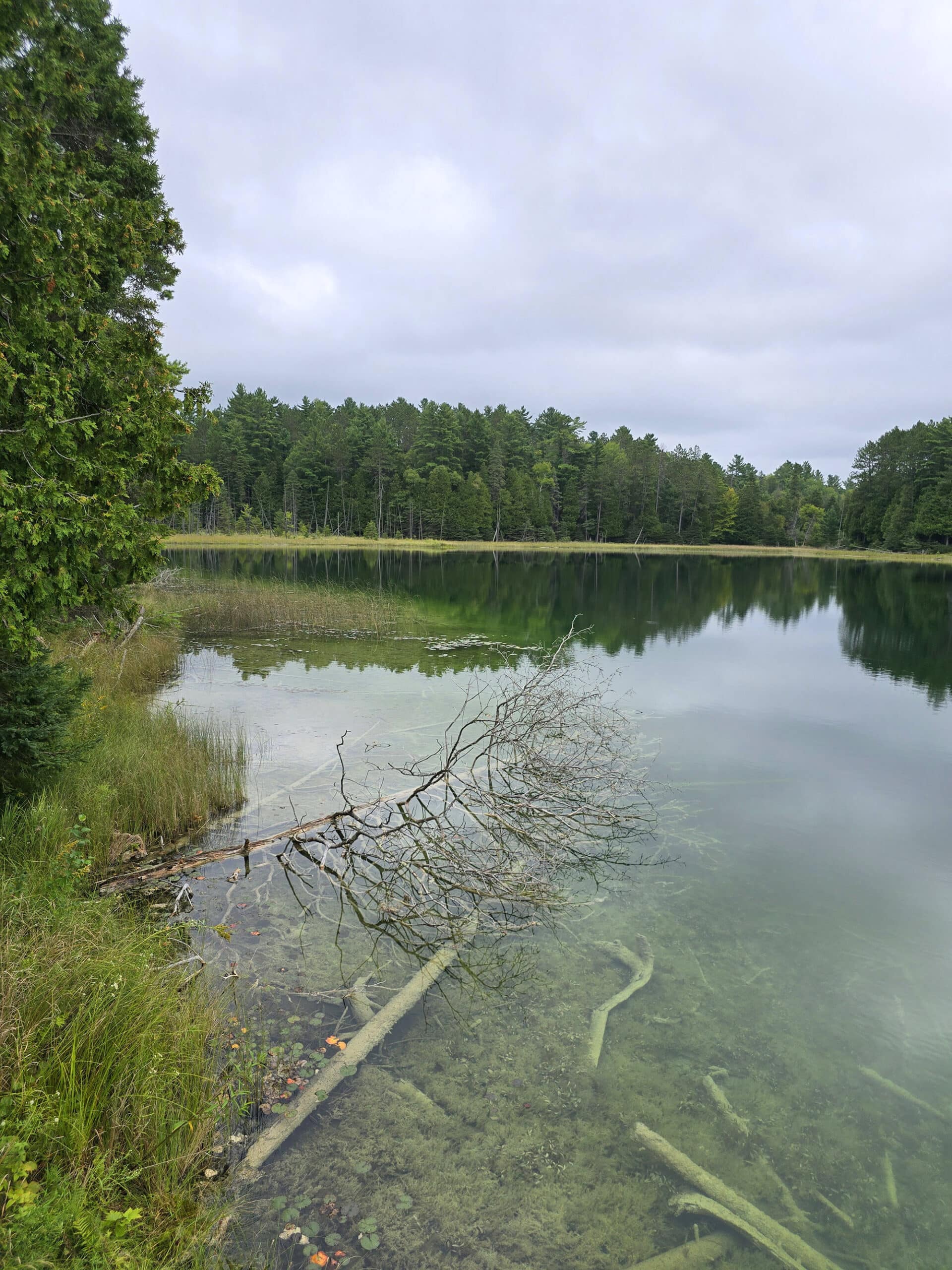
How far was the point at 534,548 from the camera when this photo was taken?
308 ft

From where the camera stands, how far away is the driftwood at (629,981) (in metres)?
4.97

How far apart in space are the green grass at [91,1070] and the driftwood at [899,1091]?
4513mm

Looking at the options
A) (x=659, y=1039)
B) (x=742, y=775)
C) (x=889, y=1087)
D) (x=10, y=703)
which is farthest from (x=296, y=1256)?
(x=742, y=775)

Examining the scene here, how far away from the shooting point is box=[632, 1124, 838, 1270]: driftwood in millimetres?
3580

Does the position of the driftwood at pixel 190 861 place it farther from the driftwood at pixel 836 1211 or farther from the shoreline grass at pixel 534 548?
the shoreline grass at pixel 534 548

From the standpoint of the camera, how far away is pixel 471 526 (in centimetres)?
8881

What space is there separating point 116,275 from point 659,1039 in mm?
12890

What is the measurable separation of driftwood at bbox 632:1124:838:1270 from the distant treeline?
275 ft

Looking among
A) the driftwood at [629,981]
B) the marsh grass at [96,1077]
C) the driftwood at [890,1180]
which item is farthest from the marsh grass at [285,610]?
the driftwood at [890,1180]

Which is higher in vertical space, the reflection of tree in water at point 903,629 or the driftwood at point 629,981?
the reflection of tree in water at point 903,629

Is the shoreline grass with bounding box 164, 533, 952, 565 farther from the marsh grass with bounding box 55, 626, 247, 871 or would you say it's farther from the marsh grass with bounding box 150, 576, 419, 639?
the marsh grass with bounding box 55, 626, 247, 871

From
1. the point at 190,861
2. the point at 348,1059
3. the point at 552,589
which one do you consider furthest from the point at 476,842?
the point at 552,589

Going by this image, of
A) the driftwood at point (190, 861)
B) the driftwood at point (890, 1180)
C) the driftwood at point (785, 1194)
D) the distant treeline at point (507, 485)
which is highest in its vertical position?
the distant treeline at point (507, 485)

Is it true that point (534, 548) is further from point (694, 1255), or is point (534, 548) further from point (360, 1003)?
point (694, 1255)
